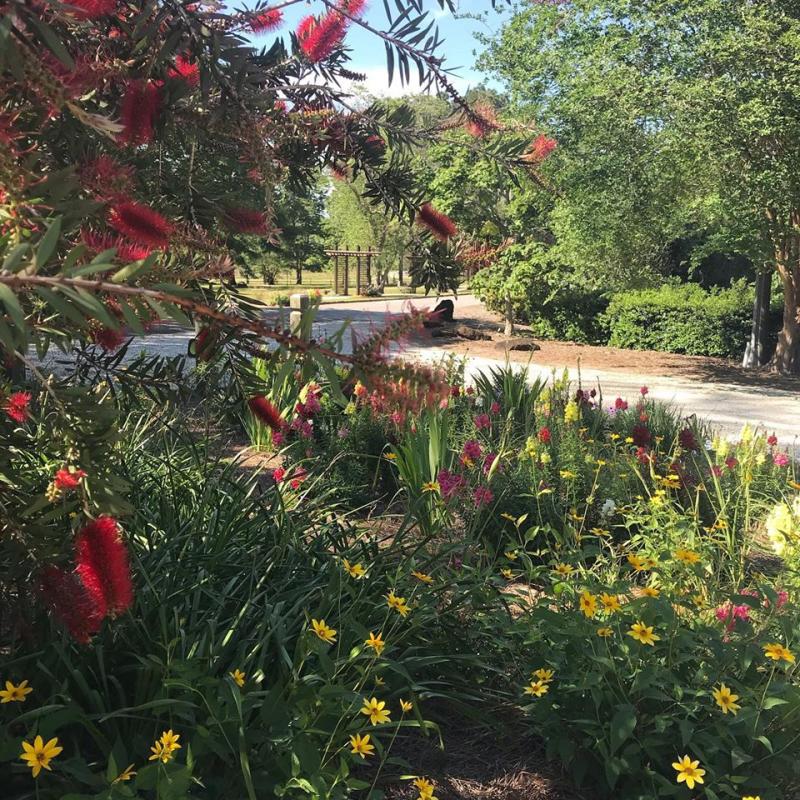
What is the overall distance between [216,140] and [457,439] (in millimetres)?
3030

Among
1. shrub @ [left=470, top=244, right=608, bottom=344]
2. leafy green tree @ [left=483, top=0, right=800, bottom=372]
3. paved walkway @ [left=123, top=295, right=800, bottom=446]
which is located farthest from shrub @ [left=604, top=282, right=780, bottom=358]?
paved walkway @ [left=123, top=295, right=800, bottom=446]

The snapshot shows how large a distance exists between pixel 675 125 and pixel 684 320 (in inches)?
242

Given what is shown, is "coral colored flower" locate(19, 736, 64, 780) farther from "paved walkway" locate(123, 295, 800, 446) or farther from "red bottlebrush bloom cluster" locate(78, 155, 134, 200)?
"paved walkway" locate(123, 295, 800, 446)

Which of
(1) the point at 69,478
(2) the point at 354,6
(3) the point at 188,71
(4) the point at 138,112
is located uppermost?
(2) the point at 354,6

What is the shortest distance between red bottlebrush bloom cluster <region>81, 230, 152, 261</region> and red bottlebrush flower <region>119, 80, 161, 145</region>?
12.4 inches

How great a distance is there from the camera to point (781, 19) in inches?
322

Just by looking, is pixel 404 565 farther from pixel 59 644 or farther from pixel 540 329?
pixel 540 329

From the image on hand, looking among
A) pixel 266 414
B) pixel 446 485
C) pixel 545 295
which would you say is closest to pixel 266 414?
pixel 266 414

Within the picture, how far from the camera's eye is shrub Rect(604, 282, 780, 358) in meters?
13.6

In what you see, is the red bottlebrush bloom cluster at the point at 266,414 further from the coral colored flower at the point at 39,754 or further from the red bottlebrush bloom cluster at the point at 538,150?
the red bottlebrush bloom cluster at the point at 538,150

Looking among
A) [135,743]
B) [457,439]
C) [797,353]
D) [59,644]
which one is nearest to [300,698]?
[135,743]

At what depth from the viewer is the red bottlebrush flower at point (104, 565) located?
3.92 ft

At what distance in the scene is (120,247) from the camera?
1.08 meters

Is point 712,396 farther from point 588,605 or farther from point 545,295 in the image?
point 588,605
